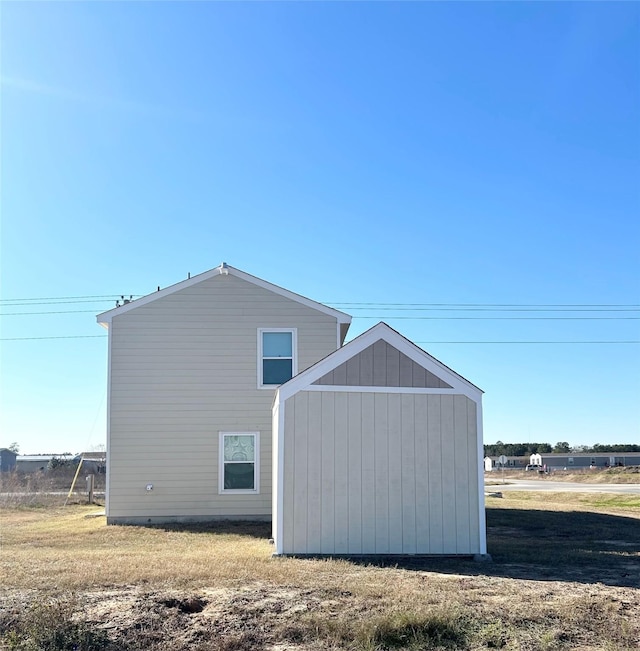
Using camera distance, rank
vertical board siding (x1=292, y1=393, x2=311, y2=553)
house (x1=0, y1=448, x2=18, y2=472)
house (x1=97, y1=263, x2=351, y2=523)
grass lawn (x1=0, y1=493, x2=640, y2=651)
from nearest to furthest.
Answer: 1. grass lawn (x1=0, y1=493, x2=640, y2=651)
2. vertical board siding (x1=292, y1=393, x2=311, y2=553)
3. house (x1=97, y1=263, x2=351, y2=523)
4. house (x1=0, y1=448, x2=18, y2=472)

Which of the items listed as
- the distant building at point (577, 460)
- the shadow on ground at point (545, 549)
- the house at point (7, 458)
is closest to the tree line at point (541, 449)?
the distant building at point (577, 460)

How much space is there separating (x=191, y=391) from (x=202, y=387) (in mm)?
271

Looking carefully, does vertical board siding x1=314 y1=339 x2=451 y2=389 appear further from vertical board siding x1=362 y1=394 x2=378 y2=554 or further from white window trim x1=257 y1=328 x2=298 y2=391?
white window trim x1=257 y1=328 x2=298 y2=391

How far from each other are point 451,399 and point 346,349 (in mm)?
1834

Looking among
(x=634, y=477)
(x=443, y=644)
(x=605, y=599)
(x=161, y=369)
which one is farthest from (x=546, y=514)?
(x=634, y=477)

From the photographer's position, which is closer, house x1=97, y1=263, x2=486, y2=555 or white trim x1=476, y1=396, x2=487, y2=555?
white trim x1=476, y1=396, x2=487, y2=555

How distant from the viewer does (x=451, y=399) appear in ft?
36.2

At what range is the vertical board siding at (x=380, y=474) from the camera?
34.5ft

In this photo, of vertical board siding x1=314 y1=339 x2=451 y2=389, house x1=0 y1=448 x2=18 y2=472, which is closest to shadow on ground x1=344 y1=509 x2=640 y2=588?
vertical board siding x1=314 y1=339 x2=451 y2=389

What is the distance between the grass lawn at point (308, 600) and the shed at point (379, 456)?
618 millimetres

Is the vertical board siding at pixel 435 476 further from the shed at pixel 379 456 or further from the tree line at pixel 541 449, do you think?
the tree line at pixel 541 449

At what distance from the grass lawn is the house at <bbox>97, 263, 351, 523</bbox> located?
14.2 feet

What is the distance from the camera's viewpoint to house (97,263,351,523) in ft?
53.3

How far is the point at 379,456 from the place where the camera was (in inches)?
425
